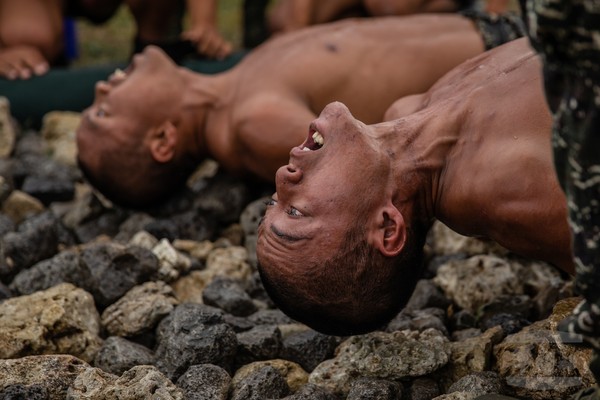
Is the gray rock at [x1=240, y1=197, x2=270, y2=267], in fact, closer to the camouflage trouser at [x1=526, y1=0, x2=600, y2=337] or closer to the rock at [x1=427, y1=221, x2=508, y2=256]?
the rock at [x1=427, y1=221, x2=508, y2=256]

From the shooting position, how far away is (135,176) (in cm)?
293

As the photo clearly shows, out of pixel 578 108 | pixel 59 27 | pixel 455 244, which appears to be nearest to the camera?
pixel 578 108

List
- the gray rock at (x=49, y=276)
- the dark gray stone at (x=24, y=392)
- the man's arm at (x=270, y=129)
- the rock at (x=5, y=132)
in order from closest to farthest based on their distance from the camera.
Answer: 1. the dark gray stone at (x=24, y=392)
2. the gray rock at (x=49, y=276)
3. the man's arm at (x=270, y=129)
4. the rock at (x=5, y=132)

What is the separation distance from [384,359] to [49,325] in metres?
0.67

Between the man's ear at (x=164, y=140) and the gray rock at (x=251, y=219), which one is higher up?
the man's ear at (x=164, y=140)

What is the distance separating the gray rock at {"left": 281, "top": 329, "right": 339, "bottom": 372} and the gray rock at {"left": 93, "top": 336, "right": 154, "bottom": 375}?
0.89 feet

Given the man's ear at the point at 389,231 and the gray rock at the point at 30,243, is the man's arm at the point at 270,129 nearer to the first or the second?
the gray rock at the point at 30,243

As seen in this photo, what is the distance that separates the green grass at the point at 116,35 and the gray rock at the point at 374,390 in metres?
3.13

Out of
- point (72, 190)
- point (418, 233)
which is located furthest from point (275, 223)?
point (72, 190)

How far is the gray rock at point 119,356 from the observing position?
6.92 feet

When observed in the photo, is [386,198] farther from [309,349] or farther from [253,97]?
[253,97]

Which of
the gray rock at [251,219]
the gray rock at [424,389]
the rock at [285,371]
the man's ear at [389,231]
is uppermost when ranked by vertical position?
the man's ear at [389,231]

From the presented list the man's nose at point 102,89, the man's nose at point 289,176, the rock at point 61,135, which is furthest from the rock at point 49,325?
the rock at point 61,135

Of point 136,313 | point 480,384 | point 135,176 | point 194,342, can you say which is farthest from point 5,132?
point 480,384
